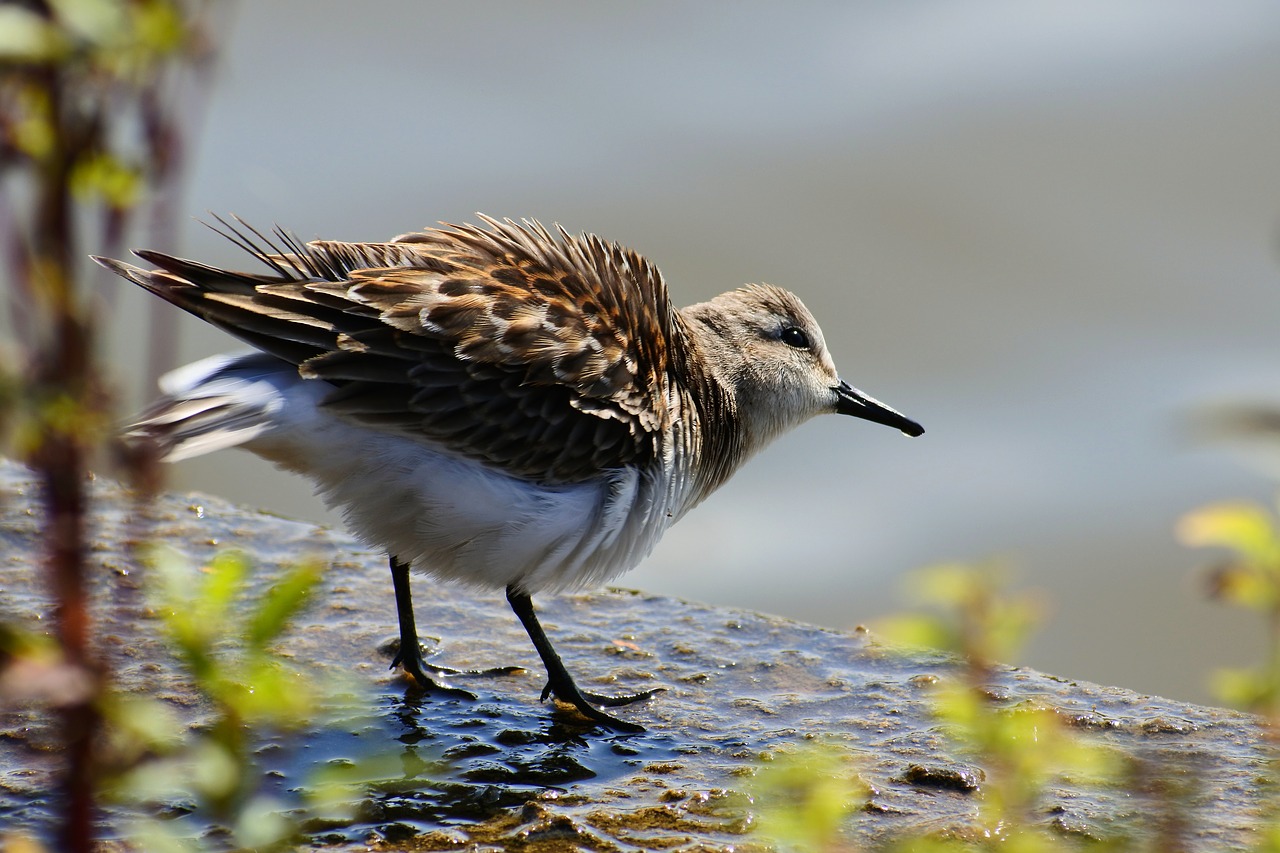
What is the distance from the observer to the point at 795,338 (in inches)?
238

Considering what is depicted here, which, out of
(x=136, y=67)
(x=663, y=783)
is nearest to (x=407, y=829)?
(x=663, y=783)

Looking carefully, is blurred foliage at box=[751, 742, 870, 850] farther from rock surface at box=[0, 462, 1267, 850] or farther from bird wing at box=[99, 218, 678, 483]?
bird wing at box=[99, 218, 678, 483]

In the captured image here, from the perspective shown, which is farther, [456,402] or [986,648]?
[456,402]

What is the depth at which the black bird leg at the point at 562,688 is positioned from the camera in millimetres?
4477

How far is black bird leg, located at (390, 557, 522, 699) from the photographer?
15.4 ft

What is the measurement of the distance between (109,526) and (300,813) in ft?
7.57

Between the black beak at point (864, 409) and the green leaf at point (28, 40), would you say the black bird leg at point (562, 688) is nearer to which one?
the black beak at point (864, 409)

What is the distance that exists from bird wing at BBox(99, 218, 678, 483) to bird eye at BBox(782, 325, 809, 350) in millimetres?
1088

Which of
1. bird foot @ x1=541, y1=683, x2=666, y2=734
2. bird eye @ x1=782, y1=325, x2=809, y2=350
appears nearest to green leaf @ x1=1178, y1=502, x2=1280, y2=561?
bird foot @ x1=541, y1=683, x2=666, y2=734

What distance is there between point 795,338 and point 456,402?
2.00m

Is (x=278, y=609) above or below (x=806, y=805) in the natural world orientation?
above

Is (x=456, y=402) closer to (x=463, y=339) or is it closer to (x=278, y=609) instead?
(x=463, y=339)


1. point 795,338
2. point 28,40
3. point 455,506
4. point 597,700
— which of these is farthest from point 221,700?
point 795,338

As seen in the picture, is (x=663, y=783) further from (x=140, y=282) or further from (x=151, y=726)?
(x=151, y=726)
